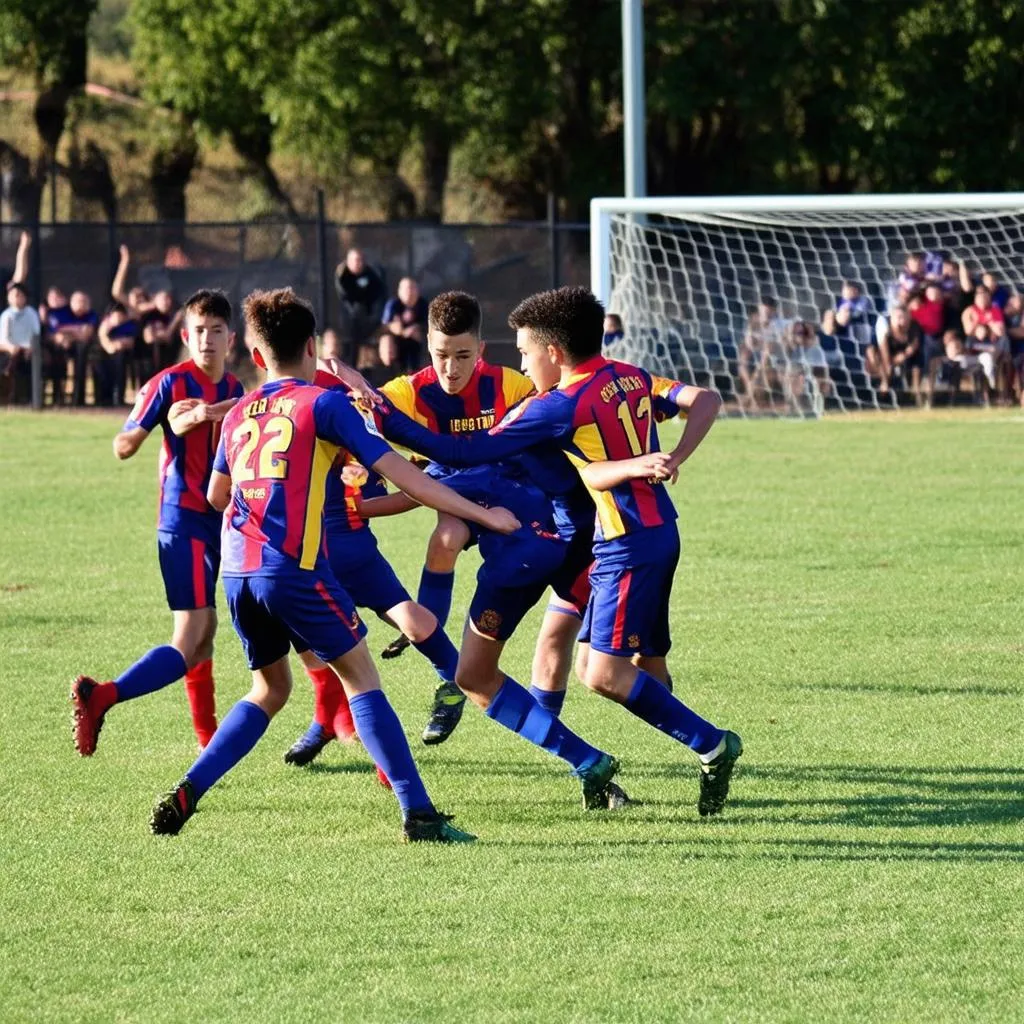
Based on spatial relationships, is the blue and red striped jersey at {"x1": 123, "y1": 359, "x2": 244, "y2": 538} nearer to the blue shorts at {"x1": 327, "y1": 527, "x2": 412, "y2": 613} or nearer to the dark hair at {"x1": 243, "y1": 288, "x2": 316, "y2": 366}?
the blue shorts at {"x1": 327, "y1": 527, "x2": 412, "y2": 613}

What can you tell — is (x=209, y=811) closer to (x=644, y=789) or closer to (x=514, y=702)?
(x=514, y=702)

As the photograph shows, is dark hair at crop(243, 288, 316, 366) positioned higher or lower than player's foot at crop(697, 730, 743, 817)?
higher

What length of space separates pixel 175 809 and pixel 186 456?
5.47 feet

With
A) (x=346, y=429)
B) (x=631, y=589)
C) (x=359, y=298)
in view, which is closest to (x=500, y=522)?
(x=346, y=429)

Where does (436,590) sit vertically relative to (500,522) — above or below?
below

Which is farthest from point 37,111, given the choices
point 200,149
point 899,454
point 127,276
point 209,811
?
point 209,811

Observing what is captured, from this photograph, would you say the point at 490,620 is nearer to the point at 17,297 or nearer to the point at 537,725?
the point at 537,725

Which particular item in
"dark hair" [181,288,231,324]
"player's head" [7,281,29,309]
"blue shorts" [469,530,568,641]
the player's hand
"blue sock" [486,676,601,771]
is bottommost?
"blue sock" [486,676,601,771]

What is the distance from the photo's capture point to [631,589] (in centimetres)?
552

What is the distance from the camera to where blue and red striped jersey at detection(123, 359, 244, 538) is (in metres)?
6.41

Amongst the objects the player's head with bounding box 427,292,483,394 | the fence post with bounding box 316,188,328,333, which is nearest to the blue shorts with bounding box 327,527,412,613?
the player's head with bounding box 427,292,483,394

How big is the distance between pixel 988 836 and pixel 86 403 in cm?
1804

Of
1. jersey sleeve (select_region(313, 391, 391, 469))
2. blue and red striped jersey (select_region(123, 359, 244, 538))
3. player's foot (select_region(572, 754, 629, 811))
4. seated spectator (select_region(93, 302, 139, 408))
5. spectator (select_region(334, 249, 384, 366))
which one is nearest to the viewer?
jersey sleeve (select_region(313, 391, 391, 469))

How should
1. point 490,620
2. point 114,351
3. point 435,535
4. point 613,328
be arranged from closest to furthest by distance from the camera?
point 490,620 < point 435,535 < point 613,328 < point 114,351
